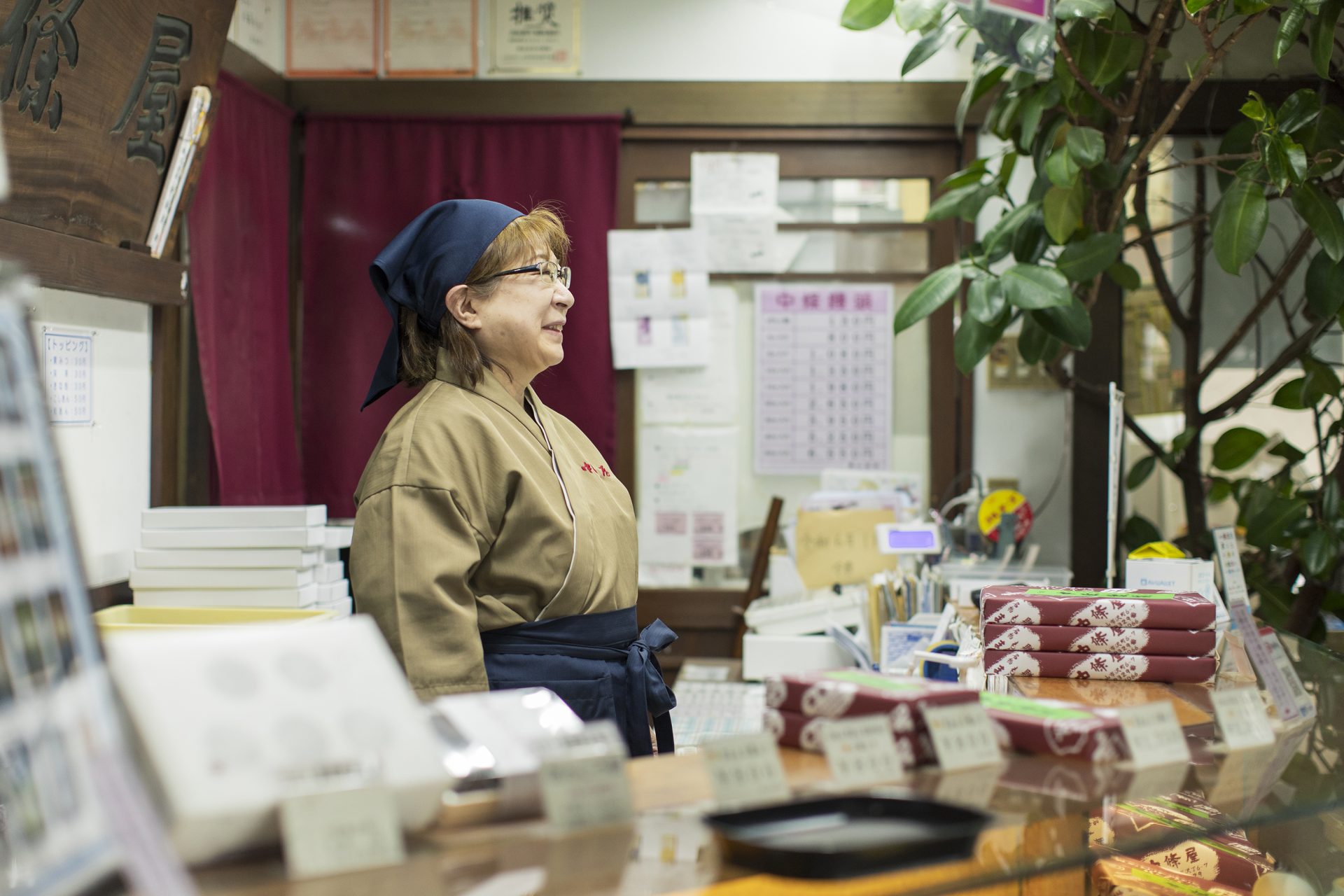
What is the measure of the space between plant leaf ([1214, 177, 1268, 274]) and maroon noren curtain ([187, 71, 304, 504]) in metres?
2.44

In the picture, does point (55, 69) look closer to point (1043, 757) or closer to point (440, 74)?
point (440, 74)

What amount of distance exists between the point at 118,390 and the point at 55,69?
886mm

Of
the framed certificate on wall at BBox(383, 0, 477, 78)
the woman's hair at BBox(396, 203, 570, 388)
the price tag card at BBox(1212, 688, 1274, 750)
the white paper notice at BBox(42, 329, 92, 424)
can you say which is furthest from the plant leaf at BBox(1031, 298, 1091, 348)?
the white paper notice at BBox(42, 329, 92, 424)

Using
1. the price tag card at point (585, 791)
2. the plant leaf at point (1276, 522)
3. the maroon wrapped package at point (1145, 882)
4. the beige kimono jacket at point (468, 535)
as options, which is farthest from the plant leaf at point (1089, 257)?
the price tag card at point (585, 791)

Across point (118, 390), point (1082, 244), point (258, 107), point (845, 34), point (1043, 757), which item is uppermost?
point (845, 34)

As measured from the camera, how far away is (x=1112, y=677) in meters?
1.57

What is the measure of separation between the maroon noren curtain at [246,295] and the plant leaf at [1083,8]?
6.77ft

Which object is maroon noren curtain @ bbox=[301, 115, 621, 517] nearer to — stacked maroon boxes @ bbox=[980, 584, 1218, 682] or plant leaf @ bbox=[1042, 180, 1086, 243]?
plant leaf @ bbox=[1042, 180, 1086, 243]

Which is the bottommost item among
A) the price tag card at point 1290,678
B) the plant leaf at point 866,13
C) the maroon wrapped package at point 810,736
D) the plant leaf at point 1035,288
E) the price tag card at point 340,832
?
the price tag card at point 1290,678

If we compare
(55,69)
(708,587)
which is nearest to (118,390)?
(55,69)

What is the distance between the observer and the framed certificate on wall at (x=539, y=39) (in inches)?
139

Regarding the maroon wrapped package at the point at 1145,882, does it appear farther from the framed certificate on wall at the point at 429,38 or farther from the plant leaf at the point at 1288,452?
the framed certificate on wall at the point at 429,38

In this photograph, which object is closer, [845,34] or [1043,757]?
[1043,757]

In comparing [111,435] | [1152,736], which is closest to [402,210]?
[111,435]
